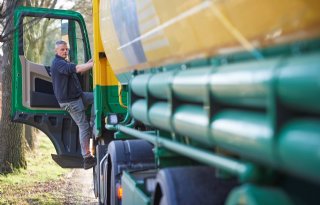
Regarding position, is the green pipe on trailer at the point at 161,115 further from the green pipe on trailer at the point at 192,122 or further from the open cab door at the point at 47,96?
the open cab door at the point at 47,96

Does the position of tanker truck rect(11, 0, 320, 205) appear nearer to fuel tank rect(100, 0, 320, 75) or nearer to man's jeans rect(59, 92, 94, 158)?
fuel tank rect(100, 0, 320, 75)

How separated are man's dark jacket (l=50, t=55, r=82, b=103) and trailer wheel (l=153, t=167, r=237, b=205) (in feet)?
17.4

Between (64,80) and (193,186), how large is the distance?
569cm

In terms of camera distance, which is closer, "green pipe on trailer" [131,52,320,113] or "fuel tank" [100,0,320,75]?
"green pipe on trailer" [131,52,320,113]

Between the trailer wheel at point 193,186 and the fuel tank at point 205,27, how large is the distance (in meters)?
0.76

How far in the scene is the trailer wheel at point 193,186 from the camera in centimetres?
377

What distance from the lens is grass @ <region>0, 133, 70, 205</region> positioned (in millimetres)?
11437

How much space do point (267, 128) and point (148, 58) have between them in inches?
98.3

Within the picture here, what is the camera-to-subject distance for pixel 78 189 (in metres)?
13.1

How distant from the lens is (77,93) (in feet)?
30.9

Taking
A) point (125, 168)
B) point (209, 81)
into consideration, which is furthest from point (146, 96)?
point (125, 168)

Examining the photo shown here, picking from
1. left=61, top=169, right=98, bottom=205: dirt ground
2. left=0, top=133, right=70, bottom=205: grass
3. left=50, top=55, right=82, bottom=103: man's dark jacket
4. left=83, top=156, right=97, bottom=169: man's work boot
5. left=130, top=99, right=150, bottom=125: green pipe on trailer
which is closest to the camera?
left=130, top=99, right=150, bottom=125: green pipe on trailer

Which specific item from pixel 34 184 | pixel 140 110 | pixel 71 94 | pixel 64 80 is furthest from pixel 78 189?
pixel 140 110

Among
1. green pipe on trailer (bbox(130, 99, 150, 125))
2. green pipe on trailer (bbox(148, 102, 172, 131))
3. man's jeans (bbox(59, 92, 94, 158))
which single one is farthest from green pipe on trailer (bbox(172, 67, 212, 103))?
man's jeans (bbox(59, 92, 94, 158))
